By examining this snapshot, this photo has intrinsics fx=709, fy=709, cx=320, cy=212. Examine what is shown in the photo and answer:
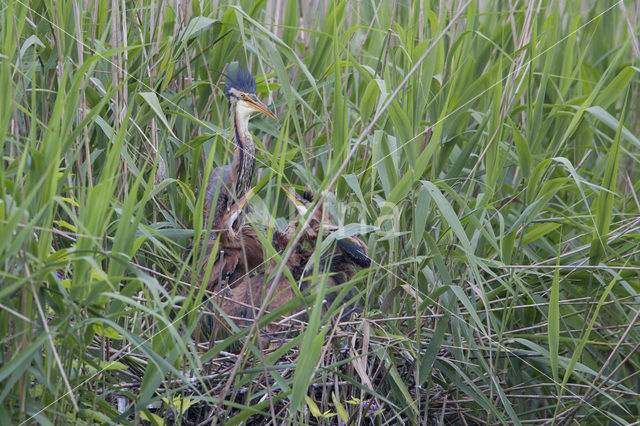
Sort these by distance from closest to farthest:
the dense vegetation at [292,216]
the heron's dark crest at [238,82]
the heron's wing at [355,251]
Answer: the dense vegetation at [292,216] → the heron's wing at [355,251] → the heron's dark crest at [238,82]

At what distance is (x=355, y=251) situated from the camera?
2.04 metres

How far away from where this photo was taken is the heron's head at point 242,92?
2.32 meters

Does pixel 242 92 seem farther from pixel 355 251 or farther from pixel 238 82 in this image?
pixel 355 251

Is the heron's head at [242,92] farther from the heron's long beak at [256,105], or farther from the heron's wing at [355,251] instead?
the heron's wing at [355,251]

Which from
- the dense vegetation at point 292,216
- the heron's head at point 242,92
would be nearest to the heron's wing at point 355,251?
the dense vegetation at point 292,216

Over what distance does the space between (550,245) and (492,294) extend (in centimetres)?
45

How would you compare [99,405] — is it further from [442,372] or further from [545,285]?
[545,285]

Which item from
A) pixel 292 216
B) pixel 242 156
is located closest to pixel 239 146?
pixel 242 156

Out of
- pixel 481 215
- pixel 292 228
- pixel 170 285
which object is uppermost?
pixel 481 215

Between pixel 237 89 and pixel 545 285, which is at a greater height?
pixel 237 89

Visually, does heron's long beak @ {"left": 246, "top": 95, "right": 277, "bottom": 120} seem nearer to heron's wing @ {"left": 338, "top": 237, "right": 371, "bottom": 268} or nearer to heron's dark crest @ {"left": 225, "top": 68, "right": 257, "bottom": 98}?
heron's dark crest @ {"left": 225, "top": 68, "right": 257, "bottom": 98}

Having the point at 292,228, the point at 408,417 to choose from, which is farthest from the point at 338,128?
the point at 408,417

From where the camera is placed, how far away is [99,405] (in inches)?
61.6

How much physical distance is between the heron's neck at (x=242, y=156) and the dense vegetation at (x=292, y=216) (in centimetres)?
7
